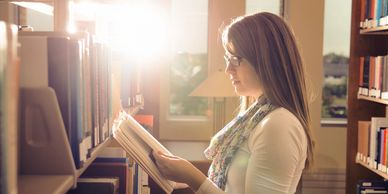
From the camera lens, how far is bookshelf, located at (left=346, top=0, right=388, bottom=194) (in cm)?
320

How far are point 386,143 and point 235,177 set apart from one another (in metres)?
1.89

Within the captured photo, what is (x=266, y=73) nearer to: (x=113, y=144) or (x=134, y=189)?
(x=113, y=144)

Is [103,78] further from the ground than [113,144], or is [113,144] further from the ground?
[103,78]

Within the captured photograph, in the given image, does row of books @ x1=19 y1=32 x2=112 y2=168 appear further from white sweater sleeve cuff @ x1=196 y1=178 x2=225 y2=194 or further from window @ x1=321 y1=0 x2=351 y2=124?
window @ x1=321 y1=0 x2=351 y2=124

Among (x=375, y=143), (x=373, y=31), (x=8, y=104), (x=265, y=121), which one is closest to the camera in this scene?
(x=8, y=104)

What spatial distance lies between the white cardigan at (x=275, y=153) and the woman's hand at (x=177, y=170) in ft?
0.47

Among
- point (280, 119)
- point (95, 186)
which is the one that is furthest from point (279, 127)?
point (95, 186)

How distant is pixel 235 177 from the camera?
1.34 meters

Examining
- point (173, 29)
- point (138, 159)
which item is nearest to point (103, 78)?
point (138, 159)

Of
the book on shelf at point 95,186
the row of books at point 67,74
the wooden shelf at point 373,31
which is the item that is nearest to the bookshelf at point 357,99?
the wooden shelf at point 373,31

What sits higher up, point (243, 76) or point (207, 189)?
point (243, 76)

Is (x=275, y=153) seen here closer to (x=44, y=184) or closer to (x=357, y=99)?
(x=44, y=184)

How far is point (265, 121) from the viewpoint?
4.10 feet

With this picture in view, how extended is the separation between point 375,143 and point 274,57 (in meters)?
1.97
